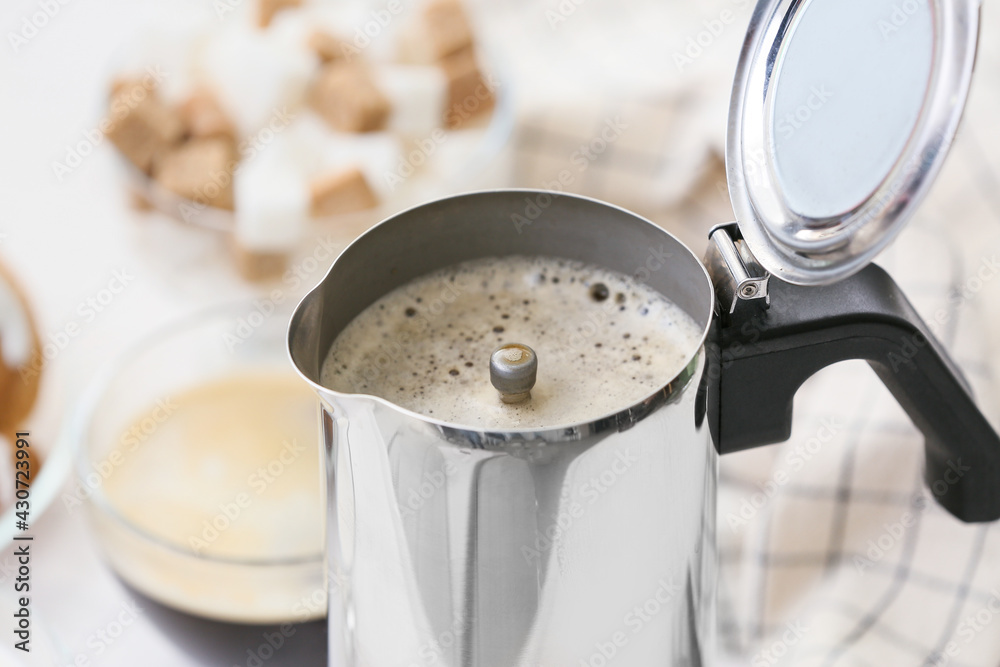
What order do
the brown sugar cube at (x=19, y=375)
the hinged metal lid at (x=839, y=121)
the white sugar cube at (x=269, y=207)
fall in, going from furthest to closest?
the white sugar cube at (x=269, y=207) → the brown sugar cube at (x=19, y=375) → the hinged metal lid at (x=839, y=121)

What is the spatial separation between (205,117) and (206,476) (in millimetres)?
391

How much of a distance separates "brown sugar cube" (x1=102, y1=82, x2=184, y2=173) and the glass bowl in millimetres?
211

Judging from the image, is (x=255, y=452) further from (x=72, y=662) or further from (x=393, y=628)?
(x=393, y=628)

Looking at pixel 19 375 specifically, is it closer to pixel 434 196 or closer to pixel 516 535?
pixel 434 196

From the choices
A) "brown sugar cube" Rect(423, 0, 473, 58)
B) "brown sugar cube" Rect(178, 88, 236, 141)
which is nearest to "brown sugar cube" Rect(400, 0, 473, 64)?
"brown sugar cube" Rect(423, 0, 473, 58)

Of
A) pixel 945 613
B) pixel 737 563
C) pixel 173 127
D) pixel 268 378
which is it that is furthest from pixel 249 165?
pixel 945 613

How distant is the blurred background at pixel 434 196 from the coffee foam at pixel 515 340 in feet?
0.89

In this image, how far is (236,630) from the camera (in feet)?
2.31

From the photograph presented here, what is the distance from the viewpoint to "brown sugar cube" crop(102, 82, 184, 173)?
958 millimetres

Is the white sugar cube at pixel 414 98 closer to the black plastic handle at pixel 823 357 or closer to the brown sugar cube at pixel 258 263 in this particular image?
the brown sugar cube at pixel 258 263

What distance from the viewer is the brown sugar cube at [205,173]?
3.15 ft

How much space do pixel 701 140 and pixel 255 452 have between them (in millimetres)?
542

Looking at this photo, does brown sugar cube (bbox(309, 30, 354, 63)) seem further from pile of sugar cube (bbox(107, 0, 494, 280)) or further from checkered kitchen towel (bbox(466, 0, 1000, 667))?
checkered kitchen towel (bbox(466, 0, 1000, 667))

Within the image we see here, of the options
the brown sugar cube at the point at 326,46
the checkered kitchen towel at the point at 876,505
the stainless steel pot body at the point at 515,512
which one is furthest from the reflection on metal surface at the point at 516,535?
the brown sugar cube at the point at 326,46
